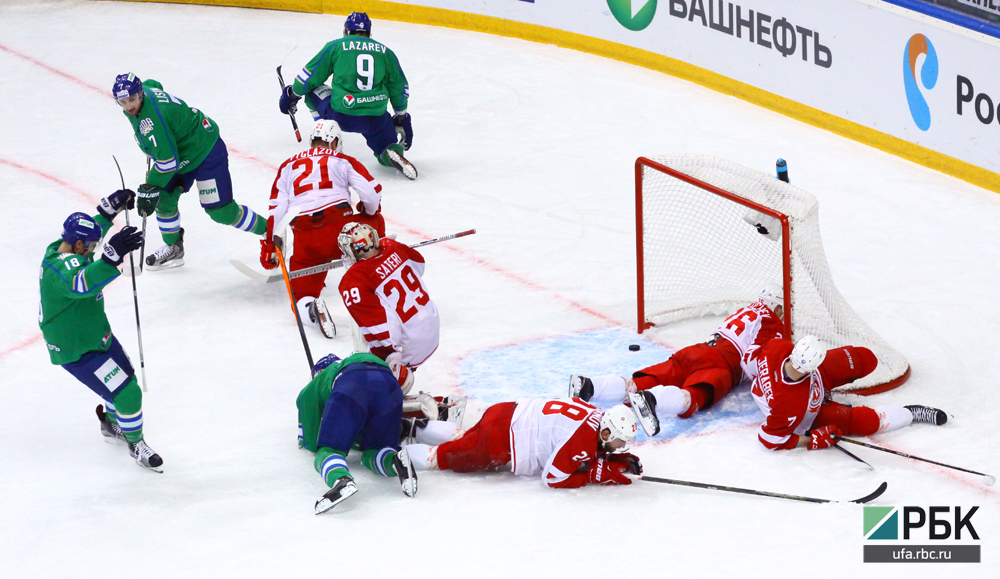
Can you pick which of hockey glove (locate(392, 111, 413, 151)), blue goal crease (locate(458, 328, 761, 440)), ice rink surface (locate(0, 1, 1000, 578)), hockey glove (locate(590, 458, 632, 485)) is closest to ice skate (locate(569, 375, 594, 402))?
blue goal crease (locate(458, 328, 761, 440))

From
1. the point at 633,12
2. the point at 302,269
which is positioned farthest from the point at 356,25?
the point at 633,12

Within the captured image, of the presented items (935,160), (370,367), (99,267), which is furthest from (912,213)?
(99,267)

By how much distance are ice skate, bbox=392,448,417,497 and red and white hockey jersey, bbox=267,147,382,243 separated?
202 cm

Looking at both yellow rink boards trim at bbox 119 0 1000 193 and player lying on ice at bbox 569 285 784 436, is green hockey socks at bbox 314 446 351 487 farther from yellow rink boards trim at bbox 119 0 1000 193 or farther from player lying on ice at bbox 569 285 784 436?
yellow rink boards trim at bbox 119 0 1000 193

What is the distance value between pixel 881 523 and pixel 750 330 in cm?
117

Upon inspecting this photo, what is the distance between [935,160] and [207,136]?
469 centimetres

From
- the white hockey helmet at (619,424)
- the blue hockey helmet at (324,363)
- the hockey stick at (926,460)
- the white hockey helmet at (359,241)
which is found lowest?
the hockey stick at (926,460)

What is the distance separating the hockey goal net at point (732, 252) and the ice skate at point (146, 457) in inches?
97.9

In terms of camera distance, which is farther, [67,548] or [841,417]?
[841,417]

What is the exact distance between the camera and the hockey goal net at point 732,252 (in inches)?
204

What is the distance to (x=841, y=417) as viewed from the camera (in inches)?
187

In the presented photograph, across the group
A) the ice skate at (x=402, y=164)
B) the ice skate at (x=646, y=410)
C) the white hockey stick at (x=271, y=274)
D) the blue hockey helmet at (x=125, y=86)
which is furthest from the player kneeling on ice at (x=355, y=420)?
the ice skate at (x=402, y=164)

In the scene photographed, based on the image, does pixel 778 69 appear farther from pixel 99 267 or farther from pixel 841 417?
pixel 99 267

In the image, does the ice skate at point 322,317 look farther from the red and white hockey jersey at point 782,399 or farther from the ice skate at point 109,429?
the red and white hockey jersey at point 782,399
